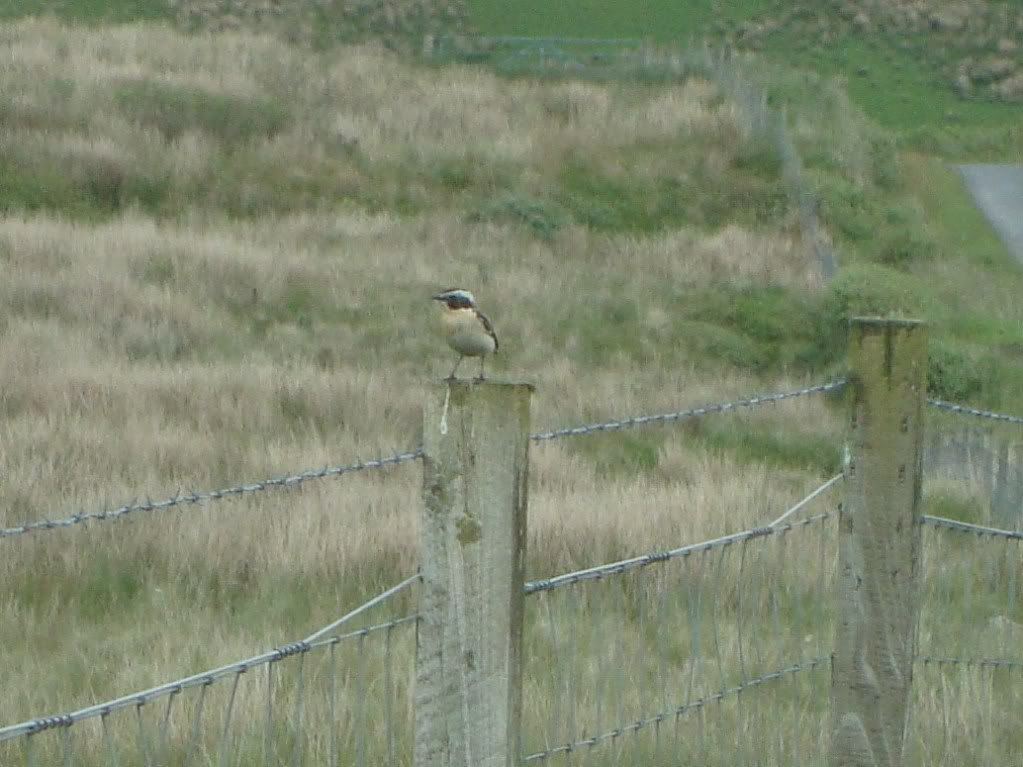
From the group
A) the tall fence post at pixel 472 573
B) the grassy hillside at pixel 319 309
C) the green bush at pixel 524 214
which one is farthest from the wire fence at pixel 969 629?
the green bush at pixel 524 214

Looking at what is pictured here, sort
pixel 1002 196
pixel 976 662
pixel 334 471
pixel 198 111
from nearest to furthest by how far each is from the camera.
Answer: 1. pixel 334 471
2. pixel 976 662
3. pixel 198 111
4. pixel 1002 196

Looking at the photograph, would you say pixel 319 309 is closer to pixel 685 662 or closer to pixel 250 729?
pixel 685 662

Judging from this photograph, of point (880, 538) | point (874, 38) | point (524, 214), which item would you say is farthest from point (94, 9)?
point (880, 538)

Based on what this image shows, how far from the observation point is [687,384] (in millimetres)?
14711

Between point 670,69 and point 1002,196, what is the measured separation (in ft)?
18.2

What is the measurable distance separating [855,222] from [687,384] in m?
8.87

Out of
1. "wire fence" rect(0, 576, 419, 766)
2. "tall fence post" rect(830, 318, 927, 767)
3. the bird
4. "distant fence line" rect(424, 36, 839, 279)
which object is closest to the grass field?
"wire fence" rect(0, 576, 419, 766)

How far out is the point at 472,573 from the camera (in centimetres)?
347

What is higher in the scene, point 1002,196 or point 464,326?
point 464,326

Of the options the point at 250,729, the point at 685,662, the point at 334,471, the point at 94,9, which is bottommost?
the point at 685,662

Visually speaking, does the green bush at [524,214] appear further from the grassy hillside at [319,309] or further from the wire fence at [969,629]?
the wire fence at [969,629]

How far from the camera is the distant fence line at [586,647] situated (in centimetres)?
347

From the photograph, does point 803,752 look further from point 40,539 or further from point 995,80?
point 995,80

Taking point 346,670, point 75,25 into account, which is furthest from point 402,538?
point 75,25
